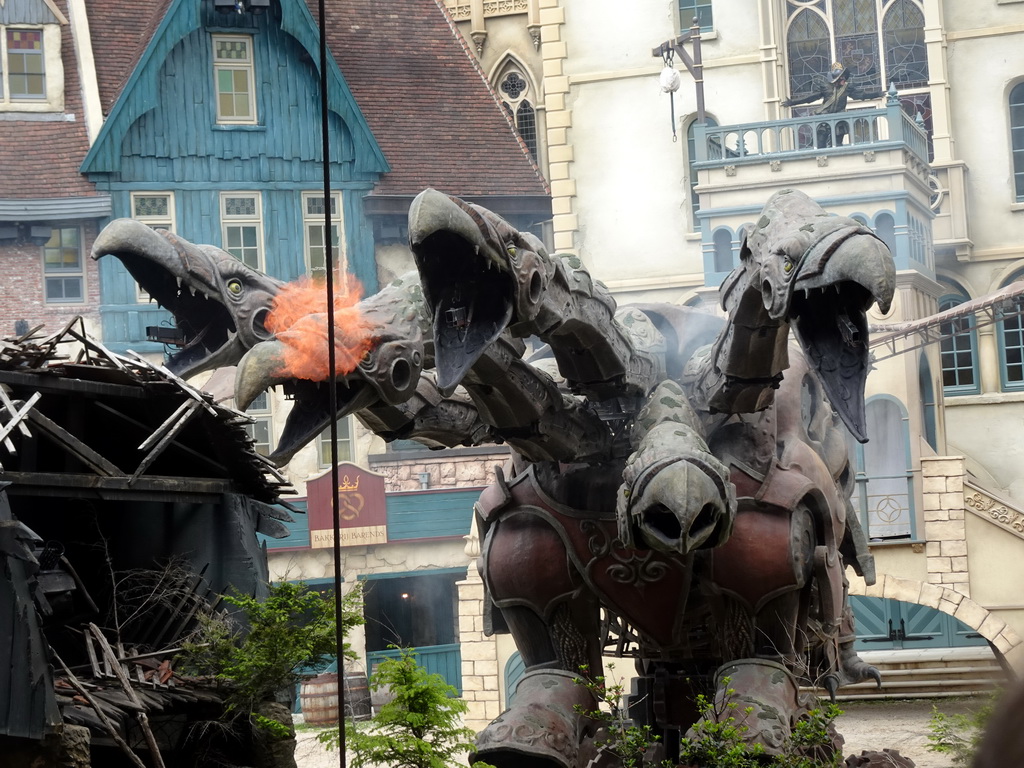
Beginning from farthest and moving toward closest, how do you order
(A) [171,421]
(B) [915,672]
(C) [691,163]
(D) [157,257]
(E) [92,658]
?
(C) [691,163], (B) [915,672], (A) [171,421], (E) [92,658], (D) [157,257]

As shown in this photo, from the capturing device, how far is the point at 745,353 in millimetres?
5555

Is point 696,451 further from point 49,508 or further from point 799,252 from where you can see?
point 49,508

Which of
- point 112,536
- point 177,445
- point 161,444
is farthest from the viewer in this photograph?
point 112,536

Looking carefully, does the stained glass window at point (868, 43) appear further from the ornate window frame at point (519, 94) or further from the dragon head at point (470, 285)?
the dragon head at point (470, 285)

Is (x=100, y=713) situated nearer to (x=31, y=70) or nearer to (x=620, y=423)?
(x=620, y=423)

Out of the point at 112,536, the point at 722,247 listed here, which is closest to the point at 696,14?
the point at 722,247

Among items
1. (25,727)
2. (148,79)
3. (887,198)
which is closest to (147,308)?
(148,79)

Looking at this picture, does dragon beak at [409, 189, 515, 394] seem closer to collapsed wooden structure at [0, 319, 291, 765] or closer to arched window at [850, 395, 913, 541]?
collapsed wooden structure at [0, 319, 291, 765]

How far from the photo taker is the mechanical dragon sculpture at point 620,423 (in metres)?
4.93

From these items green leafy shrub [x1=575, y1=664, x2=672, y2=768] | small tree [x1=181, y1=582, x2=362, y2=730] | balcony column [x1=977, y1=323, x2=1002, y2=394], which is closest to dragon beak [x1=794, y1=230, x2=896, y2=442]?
green leafy shrub [x1=575, y1=664, x2=672, y2=768]

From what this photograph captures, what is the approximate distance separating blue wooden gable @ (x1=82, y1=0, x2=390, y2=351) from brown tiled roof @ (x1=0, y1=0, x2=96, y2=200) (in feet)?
1.50

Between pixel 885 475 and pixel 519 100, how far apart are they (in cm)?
1167

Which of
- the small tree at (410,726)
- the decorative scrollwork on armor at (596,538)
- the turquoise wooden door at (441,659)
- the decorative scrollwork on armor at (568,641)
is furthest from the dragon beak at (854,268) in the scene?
the turquoise wooden door at (441,659)

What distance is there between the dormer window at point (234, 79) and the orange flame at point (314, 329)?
17676 mm
